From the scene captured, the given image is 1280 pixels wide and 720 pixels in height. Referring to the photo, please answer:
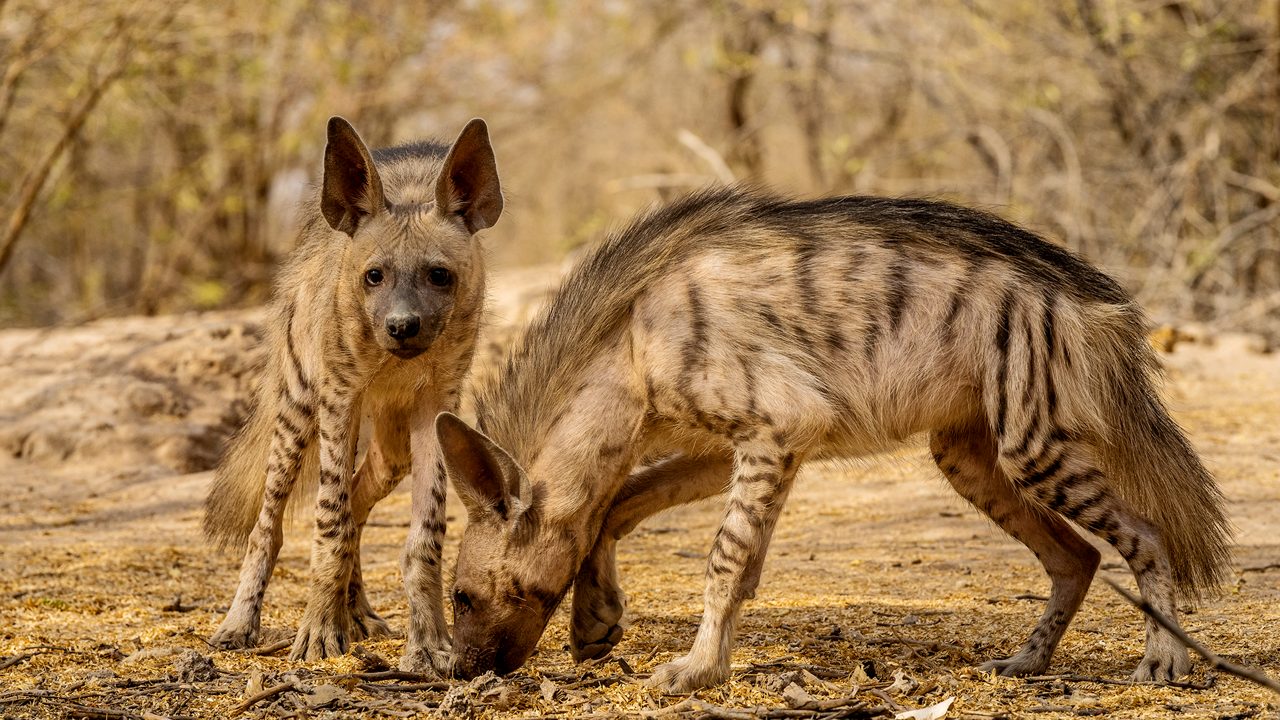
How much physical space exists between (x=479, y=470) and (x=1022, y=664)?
1.62 meters

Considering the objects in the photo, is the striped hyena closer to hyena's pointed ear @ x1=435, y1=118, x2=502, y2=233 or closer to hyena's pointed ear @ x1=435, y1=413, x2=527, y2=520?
hyena's pointed ear @ x1=435, y1=413, x2=527, y2=520

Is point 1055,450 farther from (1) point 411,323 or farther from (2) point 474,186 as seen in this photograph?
(2) point 474,186

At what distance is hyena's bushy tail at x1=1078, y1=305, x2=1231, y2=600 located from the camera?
405 cm

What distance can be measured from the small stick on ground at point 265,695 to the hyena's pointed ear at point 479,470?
0.68 metres

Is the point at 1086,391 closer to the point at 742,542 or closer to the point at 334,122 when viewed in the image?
the point at 742,542

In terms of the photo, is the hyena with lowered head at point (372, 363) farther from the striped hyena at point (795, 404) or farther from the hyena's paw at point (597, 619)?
the hyena's paw at point (597, 619)

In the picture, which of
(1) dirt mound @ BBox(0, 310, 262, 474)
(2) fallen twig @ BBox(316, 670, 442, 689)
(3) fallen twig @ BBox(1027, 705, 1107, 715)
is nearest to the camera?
(3) fallen twig @ BBox(1027, 705, 1107, 715)

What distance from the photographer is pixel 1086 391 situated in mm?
3982

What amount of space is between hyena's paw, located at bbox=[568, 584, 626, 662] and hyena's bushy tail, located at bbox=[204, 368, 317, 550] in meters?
1.41

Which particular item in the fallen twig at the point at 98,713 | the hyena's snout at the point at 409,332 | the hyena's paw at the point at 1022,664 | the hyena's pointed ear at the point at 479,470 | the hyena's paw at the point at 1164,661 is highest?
the hyena's snout at the point at 409,332

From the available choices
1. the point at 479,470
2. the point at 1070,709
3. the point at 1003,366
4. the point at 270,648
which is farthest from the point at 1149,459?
the point at 270,648

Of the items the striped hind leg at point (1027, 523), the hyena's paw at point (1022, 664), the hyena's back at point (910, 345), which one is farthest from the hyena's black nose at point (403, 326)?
the hyena's paw at point (1022, 664)

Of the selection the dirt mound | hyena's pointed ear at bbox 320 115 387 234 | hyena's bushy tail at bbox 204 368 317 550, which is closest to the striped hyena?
hyena's pointed ear at bbox 320 115 387 234

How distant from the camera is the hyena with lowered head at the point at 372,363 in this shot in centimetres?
420
